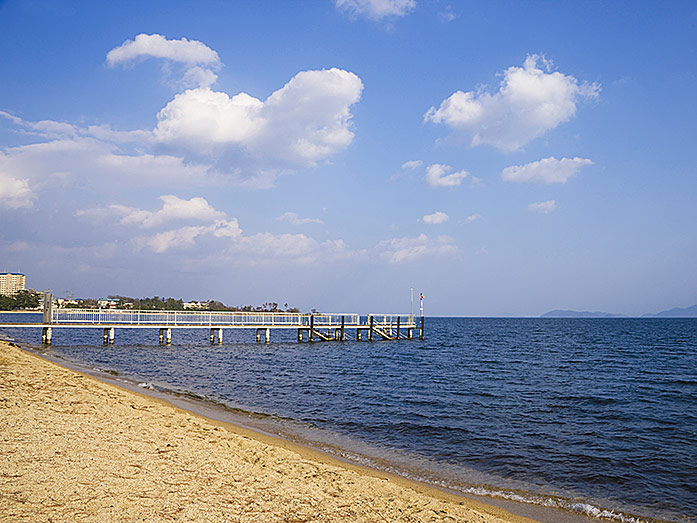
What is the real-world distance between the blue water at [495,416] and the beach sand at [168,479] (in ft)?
6.98

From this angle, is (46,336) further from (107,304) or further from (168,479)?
(107,304)

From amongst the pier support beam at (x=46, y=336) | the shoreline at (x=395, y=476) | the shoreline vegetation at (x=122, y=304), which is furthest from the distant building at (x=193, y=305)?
the shoreline at (x=395, y=476)

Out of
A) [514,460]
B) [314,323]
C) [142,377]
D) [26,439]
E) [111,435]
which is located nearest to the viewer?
[26,439]

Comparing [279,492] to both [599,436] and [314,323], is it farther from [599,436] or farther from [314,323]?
[314,323]

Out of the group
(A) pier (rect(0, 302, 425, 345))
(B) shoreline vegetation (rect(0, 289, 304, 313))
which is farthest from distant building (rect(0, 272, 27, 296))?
(A) pier (rect(0, 302, 425, 345))

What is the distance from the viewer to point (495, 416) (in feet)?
50.6

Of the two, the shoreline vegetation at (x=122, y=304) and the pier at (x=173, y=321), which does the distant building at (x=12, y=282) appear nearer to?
the shoreline vegetation at (x=122, y=304)

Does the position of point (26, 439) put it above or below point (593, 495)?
above

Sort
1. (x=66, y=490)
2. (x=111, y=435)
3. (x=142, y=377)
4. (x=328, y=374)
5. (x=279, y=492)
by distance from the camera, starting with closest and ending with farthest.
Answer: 1. (x=66, y=490)
2. (x=279, y=492)
3. (x=111, y=435)
4. (x=142, y=377)
5. (x=328, y=374)

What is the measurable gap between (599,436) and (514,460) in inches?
154

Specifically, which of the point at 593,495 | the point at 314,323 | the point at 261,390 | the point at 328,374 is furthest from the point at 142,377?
the point at 314,323

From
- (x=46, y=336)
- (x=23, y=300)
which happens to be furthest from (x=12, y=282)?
(x=46, y=336)

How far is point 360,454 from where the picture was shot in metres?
11.0

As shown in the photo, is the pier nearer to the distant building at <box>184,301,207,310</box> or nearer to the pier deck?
the pier deck
